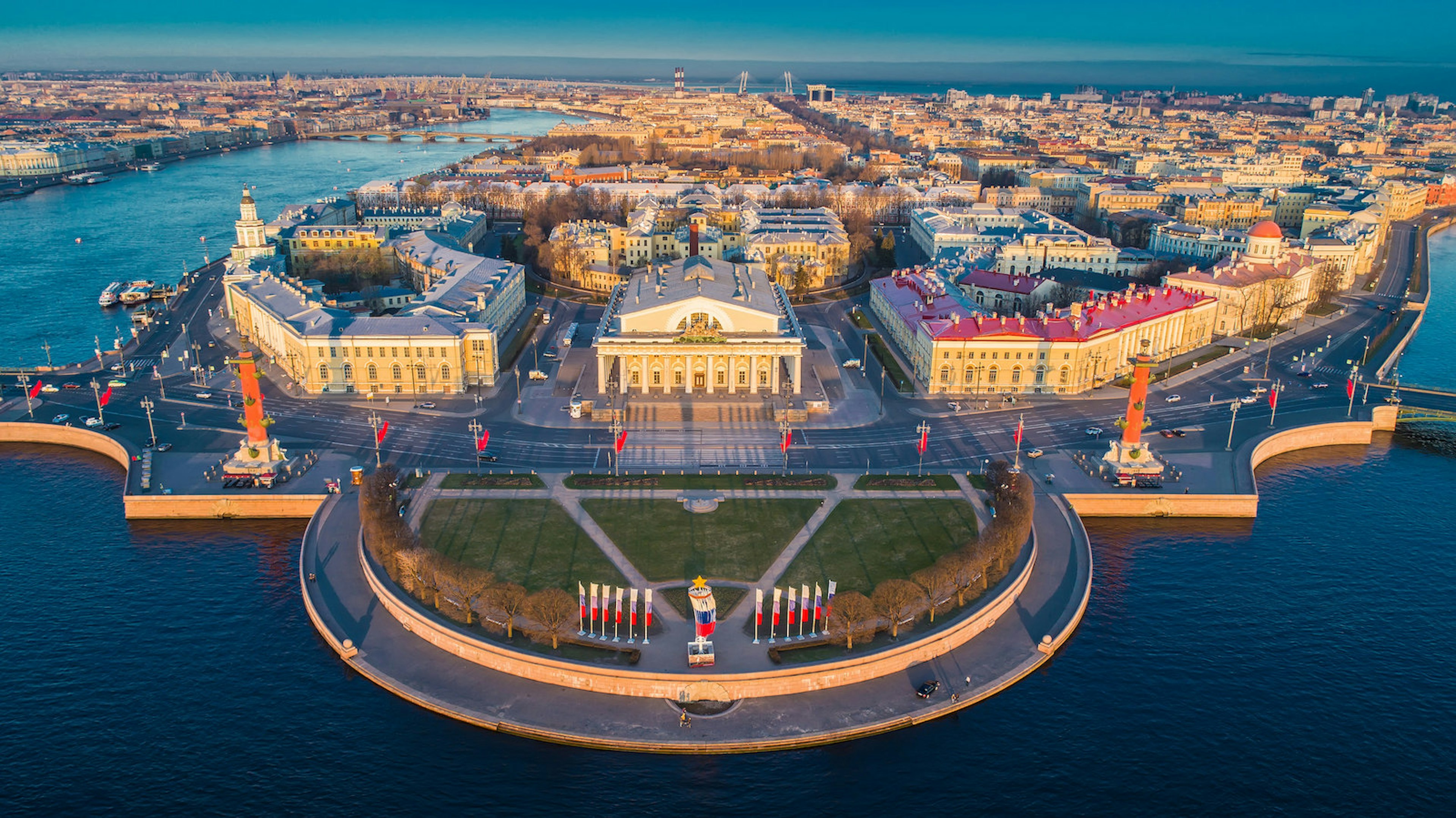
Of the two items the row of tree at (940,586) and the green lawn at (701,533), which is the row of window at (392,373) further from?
the row of tree at (940,586)

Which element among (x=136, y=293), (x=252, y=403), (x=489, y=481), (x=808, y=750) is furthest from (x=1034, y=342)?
(x=136, y=293)

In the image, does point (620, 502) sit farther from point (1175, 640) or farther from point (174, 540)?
point (1175, 640)

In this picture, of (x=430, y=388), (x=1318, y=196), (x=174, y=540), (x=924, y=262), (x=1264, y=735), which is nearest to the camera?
(x=1264, y=735)

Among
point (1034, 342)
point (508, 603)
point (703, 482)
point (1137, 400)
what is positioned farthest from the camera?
point (1034, 342)

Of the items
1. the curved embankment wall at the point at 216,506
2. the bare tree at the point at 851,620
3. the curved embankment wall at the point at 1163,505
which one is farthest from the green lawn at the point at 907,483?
the curved embankment wall at the point at 216,506

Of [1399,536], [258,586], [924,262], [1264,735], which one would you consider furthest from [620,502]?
[924,262]

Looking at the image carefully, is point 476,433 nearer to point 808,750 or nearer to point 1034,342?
point 808,750

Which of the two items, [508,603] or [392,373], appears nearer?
[508,603]

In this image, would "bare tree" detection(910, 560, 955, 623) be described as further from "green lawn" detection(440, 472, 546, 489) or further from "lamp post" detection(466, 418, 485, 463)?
"lamp post" detection(466, 418, 485, 463)
